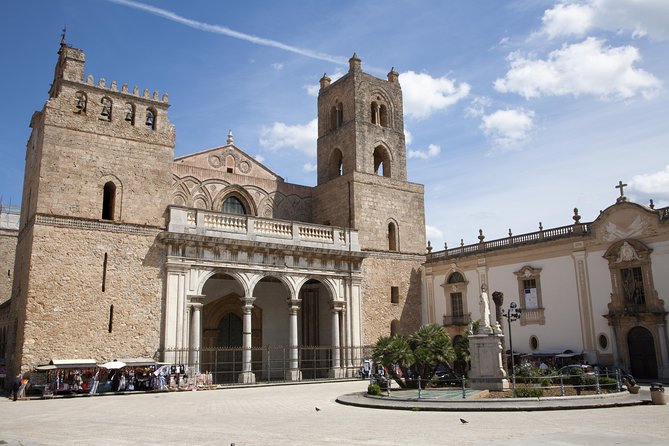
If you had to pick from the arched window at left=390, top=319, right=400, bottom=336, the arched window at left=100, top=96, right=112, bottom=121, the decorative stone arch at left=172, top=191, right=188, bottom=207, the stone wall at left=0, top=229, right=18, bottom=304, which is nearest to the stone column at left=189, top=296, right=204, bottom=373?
the decorative stone arch at left=172, top=191, right=188, bottom=207

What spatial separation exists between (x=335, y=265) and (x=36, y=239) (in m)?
13.1

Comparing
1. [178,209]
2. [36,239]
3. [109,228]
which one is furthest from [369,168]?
[36,239]

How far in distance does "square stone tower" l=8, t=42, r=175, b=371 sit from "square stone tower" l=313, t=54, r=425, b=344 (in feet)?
31.8

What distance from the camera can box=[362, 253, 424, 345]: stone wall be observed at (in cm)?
3003

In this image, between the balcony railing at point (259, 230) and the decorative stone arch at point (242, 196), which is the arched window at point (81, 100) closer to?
the balcony railing at point (259, 230)

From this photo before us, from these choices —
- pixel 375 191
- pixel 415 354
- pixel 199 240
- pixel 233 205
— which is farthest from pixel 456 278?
pixel 199 240

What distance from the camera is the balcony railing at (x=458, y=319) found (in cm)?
3119

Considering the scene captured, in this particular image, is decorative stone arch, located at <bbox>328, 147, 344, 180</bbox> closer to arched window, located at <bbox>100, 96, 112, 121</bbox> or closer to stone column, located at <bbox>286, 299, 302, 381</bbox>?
stone column, located at <bbox>286, 299, 302, 381</bbox>

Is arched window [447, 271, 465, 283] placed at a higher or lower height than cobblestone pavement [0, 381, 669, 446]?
higher

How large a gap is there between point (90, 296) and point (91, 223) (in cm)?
281

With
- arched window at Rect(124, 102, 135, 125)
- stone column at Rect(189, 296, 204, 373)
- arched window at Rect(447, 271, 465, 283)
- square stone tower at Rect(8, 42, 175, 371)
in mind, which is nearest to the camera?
square stone tower at Rect(8, 42, 175, 371)

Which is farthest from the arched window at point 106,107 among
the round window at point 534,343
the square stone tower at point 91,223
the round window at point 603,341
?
the round window at point 603,341

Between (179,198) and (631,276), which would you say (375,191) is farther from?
(631,276)

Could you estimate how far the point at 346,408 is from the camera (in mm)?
15680
